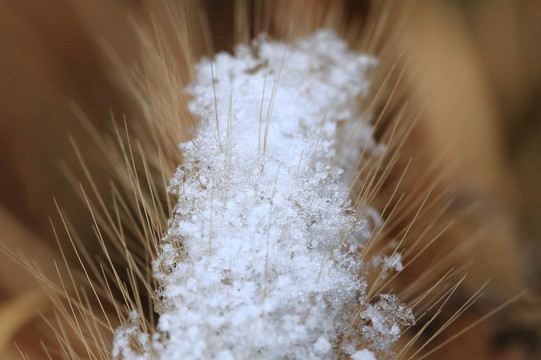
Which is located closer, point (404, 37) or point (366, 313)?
point (366, 313)

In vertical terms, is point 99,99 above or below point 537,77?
above

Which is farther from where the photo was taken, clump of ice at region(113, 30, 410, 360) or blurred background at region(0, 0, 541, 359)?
blurred background at region(0, 0, 541, 359)

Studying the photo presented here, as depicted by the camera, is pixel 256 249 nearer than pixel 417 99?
Yes

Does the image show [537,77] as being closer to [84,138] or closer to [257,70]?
[257,70]

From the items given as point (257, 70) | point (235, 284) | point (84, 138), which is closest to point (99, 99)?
point (84, 138)
